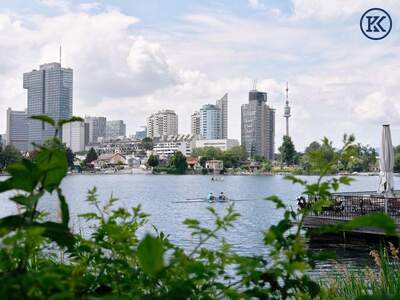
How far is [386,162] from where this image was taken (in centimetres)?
2775

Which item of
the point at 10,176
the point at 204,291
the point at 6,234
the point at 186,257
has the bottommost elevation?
the point at 204,291

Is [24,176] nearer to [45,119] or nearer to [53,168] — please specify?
[53,168]

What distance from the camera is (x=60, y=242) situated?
67.0 inches

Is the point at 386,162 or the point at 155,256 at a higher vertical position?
the point at 386,162

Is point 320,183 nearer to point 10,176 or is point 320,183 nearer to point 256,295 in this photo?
point 256,295

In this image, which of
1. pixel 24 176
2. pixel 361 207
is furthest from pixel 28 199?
pixel 361 207

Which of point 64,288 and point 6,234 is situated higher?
point 6,234

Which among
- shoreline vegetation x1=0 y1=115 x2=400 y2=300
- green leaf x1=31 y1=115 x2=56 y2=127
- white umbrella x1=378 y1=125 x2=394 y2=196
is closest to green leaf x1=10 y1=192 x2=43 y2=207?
shoreline vegetation x1=0 y1=115 x2=400 y2=300

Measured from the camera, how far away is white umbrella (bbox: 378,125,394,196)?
27328 mm

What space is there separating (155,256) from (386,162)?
27902 mm

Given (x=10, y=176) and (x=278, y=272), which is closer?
(x=10, y=176)

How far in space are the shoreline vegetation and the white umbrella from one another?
2662 cm

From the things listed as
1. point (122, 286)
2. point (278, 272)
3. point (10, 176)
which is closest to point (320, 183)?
point (278, 272)

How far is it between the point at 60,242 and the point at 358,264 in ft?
69.0
